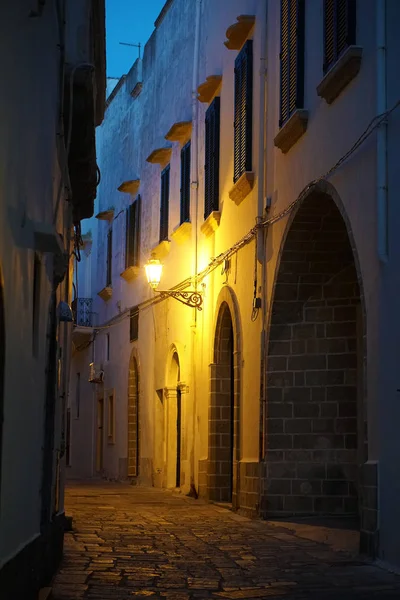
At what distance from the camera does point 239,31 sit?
632 inches

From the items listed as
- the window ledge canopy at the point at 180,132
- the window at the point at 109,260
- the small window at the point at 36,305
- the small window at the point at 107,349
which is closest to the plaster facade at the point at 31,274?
the small window at the point at 36,305

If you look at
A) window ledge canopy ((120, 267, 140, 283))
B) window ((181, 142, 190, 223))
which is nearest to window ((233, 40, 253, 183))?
window ((181, 142, 190, 223))

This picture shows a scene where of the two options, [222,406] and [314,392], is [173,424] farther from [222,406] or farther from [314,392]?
[314,392]

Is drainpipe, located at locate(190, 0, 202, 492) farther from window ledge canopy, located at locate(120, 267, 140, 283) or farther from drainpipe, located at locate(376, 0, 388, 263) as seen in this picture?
drainpipe, located at locate(376, 0, 388, 263)

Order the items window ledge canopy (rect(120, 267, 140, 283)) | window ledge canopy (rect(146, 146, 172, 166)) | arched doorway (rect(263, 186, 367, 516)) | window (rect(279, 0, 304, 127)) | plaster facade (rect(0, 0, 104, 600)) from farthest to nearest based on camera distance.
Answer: window ledge canopy (rect(120, 267, 140, 283))
window ledge canopy (rect(146, 146, 172, 166))
arched doorway (rect(263, 186, 367, 516))
window (rect(279, 0, 304, 127))
plaster facade (rect(0, 0, 104, 600))

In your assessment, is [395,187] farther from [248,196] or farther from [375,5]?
[248,196]

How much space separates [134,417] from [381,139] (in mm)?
15502

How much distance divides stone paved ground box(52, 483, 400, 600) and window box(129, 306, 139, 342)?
10.4 m

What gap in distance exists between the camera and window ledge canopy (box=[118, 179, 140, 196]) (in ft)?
83.8

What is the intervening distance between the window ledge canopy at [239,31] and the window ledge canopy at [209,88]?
1.43 meters

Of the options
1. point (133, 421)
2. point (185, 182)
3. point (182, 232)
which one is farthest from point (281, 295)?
point (133, 421)

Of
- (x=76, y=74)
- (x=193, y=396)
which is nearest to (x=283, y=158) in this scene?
(x=76, y=74)

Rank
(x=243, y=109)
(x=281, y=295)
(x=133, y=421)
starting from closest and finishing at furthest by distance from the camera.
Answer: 1. (x=281, y=295)
2. (x=243, y=109)
3. (x=133, y=421)

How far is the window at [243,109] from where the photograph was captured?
15.6 m
